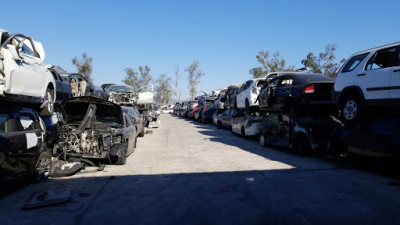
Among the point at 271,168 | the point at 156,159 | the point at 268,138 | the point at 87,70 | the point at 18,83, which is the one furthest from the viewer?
the point at 87,70

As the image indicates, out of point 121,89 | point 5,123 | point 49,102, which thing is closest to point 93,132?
point 49,102

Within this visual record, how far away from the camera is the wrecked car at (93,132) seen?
25.8ft

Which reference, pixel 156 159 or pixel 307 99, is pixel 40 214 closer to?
pixel 156 159

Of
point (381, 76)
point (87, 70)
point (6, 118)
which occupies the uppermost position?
point (87, 70)

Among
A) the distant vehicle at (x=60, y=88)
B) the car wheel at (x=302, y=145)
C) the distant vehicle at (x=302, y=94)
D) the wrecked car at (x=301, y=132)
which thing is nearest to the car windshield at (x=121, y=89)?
the distant vehicle at (x=60, y=88)

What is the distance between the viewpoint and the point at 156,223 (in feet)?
13.3

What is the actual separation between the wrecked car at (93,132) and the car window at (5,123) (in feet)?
7.11

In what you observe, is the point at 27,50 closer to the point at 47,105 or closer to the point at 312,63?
the point at 47,105

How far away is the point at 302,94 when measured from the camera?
972cm

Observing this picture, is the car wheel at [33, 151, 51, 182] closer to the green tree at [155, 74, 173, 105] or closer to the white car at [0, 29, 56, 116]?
the white car at [0, 29, 56, 116]

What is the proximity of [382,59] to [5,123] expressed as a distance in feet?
25.1

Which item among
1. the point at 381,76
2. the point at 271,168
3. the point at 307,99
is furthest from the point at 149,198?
the point at 307,99

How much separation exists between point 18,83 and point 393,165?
7.42 metres

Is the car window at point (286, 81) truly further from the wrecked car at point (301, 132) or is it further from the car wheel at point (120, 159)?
the car wheel at point (120, 159)
